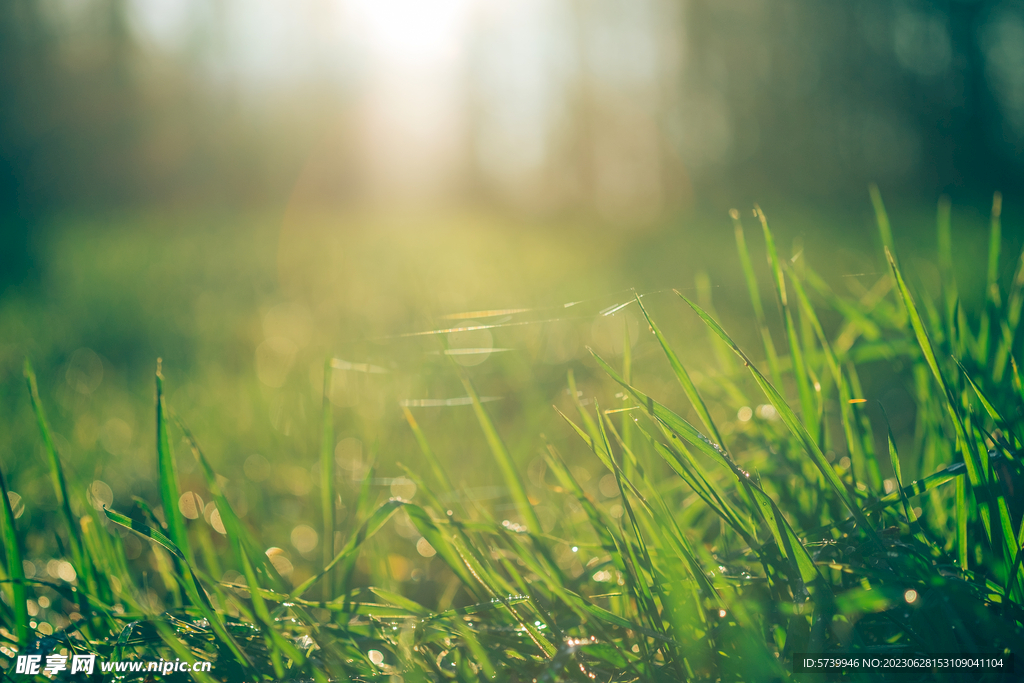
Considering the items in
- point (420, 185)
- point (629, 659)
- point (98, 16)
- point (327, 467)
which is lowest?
point (629, 659)

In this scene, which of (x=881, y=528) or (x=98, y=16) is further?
(x=98, y=16)

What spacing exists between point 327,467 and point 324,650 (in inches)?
6.3

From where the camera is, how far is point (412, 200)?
16484 millimetres

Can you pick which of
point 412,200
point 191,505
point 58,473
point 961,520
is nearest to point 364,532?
point 58,473

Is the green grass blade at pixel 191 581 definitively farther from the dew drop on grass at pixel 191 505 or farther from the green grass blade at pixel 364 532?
the dew drop on grass at pixel 191 505

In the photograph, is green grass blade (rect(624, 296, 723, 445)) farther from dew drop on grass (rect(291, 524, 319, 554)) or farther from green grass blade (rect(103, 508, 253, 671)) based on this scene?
dew drop on grass (rect(291, 524, 319, 554))

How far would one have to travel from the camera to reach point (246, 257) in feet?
12.6

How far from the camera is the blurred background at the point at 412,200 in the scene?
4.42 ft

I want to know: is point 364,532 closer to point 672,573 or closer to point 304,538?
point 672,573

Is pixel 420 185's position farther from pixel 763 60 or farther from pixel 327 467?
pixel 327 467

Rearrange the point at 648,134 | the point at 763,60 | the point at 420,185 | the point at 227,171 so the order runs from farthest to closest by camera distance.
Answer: the point at 420,185
the point at 227,171
the point at 648,134
the point at 763,60

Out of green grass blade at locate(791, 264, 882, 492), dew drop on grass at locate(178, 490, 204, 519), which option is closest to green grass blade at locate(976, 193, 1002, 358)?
green grass blade at locate(791, 264, 882, 492)

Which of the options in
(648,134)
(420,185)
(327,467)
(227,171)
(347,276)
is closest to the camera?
(327,467)

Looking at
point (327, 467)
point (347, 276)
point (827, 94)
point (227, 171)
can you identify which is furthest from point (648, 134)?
point (327, 467)
